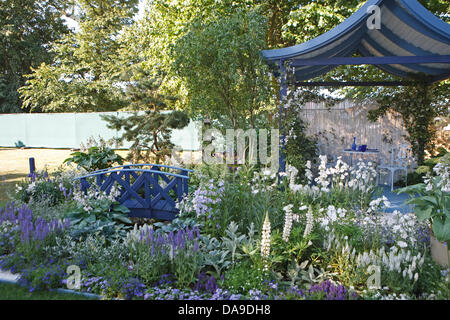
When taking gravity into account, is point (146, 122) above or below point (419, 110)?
below

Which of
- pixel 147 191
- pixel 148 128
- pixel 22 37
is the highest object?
pixel 22 37

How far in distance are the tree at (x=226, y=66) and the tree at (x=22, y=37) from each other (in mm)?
18230

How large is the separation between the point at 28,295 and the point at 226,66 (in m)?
5.44

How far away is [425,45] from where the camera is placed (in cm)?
605

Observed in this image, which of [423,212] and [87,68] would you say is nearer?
[423,212]

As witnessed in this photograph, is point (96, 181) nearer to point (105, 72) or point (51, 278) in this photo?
point (51, 278)

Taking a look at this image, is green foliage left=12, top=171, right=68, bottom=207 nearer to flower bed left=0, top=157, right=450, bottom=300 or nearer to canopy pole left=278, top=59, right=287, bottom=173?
flower bed left=0, top=157, right=450, bottom=300

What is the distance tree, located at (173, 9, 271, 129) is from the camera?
696cm

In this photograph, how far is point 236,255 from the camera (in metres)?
3.24

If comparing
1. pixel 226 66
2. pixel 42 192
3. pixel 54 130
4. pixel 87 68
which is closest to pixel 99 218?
pixel 42 192

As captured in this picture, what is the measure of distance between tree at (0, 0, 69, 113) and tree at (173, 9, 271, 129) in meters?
18.2

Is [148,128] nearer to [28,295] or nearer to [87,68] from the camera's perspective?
[28,295]

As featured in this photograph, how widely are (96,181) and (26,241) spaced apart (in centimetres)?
169
